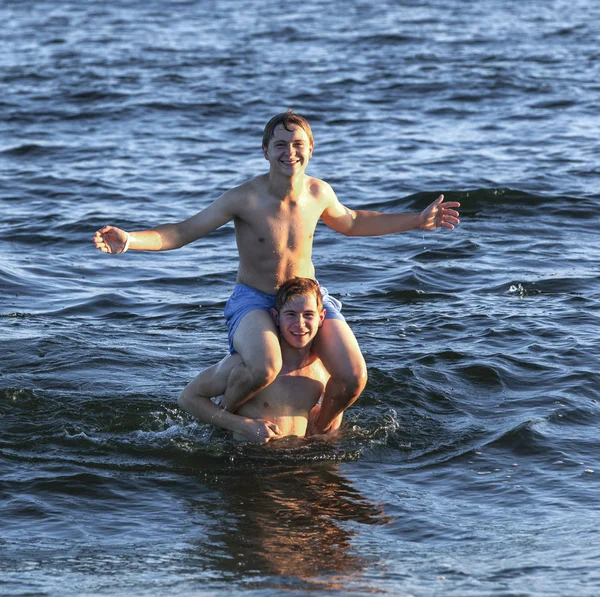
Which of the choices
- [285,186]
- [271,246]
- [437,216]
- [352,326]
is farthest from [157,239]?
[352,326]

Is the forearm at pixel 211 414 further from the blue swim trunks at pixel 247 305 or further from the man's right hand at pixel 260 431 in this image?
the blue swim trunks at pixel 247 305

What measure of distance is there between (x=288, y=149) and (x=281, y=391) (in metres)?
1.70

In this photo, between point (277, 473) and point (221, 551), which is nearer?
point (221, 551)

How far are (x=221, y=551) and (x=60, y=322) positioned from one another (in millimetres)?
4982

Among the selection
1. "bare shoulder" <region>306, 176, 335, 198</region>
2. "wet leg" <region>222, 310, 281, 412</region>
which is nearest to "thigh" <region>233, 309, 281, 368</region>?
"wet leg" <region>222, 310, 281, 412</region>

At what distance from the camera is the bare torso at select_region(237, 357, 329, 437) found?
317 inches

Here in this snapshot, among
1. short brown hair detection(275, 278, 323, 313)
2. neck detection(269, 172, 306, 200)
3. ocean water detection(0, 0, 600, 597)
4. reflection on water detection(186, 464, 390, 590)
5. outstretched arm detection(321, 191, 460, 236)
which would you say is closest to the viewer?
reflection on water detection(186, 464, 390, 590)

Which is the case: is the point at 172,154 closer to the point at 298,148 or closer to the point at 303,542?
the point at 298,148

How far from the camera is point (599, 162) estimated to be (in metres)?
17.0

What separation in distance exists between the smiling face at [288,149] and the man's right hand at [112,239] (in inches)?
43.6

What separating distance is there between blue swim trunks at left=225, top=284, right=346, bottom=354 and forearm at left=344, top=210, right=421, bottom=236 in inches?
23.1

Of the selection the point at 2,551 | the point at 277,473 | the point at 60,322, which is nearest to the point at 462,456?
the point at 277,473

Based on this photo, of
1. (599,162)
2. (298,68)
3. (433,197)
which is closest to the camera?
(433,197)

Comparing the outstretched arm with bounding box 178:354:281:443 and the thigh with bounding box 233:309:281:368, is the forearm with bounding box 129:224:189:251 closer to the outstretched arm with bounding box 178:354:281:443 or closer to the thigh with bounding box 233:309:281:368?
the thigh with bounding box 233:309:281:368
